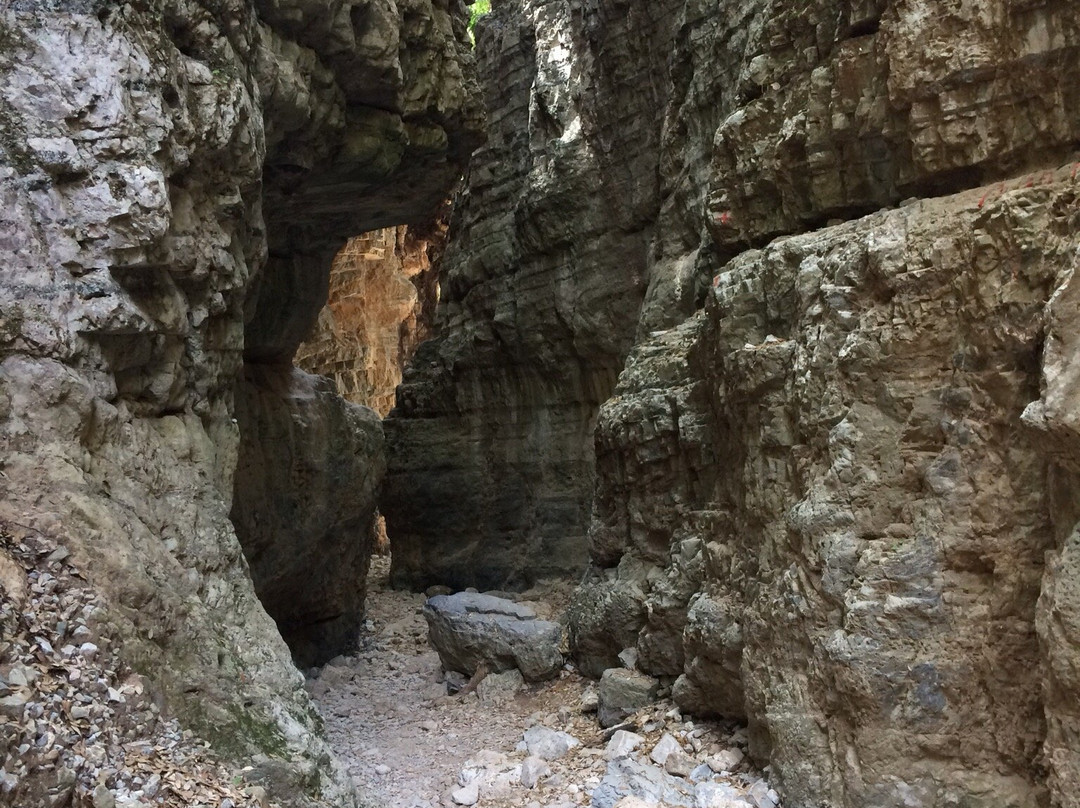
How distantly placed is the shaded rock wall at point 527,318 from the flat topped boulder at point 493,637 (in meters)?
4.79

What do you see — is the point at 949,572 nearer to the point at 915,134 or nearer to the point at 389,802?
the point at 915,134

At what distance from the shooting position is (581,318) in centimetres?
1383

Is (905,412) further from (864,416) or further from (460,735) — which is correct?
(460,735)

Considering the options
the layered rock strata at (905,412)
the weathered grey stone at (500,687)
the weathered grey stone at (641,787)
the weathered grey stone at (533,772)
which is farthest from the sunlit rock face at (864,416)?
the weathered grey stone at (533,772)

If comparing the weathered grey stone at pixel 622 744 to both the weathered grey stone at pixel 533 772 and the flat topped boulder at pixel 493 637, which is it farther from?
the flat topped boulder at pixel 493 637

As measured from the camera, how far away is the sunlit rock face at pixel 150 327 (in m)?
4.54

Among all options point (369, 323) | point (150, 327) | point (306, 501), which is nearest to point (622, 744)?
point (150, 327)

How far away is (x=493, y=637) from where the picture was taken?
941 centimetres

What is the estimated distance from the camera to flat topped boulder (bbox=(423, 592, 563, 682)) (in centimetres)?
900

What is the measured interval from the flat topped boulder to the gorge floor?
0.80 ft

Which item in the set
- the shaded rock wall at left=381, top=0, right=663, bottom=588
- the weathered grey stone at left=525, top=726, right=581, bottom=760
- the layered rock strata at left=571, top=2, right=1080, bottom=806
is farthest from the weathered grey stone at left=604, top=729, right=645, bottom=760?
the shaded rock wall at left=381, top=0, right=663, bottom=588

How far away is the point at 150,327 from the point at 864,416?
4.14 meters

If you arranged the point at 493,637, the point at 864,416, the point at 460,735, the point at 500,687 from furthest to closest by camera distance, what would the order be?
the point at 493,637, the point at 500,687, the point at 460,735, the point at 864,416

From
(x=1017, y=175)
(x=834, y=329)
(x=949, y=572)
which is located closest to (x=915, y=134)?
(x=1017, y=175)
